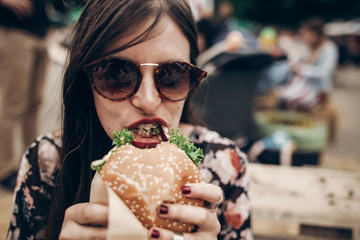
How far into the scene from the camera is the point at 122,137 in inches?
42.2

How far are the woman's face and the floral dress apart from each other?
41 cm

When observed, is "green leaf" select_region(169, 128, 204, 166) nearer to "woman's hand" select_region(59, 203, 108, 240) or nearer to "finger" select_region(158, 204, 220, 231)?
"finger" select_region(158, 204, 220, 231)

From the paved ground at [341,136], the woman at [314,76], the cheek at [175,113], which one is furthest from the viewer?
the woman at [314,76]

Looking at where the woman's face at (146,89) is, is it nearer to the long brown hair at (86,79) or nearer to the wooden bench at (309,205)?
the long brown hair at (86,79)

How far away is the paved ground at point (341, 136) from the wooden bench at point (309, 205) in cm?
170

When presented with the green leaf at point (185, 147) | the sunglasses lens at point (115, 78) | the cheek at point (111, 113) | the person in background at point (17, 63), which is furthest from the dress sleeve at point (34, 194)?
the person in background at point (17, 63)

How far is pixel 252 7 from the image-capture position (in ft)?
Result: 78.8

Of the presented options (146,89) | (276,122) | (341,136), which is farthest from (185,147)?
(341,136)

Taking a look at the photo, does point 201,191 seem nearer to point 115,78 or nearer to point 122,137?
point 122,137

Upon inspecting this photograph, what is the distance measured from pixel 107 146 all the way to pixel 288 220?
1.62 m

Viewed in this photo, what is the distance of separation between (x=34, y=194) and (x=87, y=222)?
0.66 meters

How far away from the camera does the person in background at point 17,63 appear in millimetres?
3410

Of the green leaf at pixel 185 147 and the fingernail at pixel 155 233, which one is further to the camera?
the green leaf at pixel 185 147

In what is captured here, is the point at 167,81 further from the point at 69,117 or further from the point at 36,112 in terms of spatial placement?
the point at 36,112
